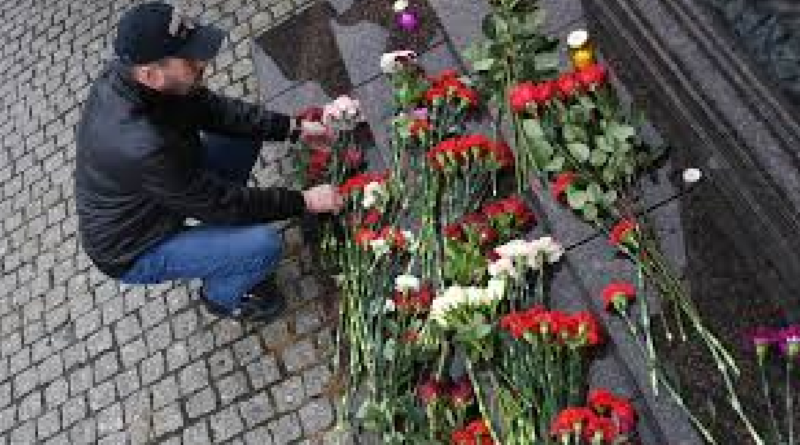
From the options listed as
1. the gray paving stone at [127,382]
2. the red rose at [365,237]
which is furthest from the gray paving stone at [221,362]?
the red rose at [365,237]

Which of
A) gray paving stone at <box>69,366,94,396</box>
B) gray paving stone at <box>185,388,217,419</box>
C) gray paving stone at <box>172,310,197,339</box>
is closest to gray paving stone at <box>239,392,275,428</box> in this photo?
gray paving stone at <box>185,388,217,419</box>

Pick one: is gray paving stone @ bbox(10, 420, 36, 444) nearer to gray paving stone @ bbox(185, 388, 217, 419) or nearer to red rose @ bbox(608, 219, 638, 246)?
gray paving stone @ bbox(185, 388, 217, 419)

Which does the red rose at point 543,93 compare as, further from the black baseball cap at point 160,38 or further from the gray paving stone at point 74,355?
the gray paving stone at point 74,355

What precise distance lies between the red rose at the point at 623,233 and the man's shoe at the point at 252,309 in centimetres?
173

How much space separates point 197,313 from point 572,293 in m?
2.04

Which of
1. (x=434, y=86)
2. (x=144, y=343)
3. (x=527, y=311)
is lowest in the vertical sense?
(x=527, y=311)

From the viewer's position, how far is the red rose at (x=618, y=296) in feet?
14.0

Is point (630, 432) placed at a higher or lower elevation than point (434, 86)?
lower

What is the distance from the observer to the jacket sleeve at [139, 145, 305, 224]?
458 centimetres

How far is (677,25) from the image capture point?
459 cm

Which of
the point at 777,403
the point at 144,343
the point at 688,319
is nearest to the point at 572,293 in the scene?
the point at 688,319

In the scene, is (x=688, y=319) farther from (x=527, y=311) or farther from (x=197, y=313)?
(x=197, y=313)

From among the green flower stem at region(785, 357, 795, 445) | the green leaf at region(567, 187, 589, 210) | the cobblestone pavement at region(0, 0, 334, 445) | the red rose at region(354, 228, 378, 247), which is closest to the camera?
the green flower stem at region(785, 357, 795, 445)

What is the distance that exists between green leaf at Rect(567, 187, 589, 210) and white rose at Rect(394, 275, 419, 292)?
0.73 m
